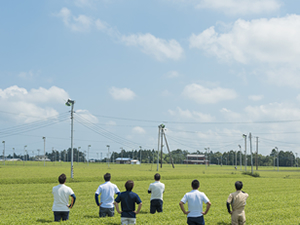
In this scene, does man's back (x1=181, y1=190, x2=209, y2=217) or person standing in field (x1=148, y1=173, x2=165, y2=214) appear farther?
person standing in field (x1=148, y1=173, x2=165, y2=214)

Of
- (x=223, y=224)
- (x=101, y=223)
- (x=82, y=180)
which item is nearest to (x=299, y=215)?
(x=223, y=224)

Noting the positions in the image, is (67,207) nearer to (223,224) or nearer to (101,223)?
(101,223)

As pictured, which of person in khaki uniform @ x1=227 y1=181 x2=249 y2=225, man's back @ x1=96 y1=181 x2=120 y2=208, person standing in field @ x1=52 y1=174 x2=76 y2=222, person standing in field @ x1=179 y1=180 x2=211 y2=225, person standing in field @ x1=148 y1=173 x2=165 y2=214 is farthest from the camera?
person standing in field @ x1=148 y1=173 x2=165 y2=214

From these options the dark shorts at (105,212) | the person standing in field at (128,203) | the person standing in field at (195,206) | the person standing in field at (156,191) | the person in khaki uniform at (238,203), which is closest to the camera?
the person standing in field at (195,206)

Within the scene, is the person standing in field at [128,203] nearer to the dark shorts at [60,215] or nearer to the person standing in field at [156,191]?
the dark shorts at [60,215]

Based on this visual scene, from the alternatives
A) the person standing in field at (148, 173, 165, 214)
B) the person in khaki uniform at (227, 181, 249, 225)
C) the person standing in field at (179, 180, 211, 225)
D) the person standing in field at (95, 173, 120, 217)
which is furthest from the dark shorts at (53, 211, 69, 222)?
the person in khaki uniform at (227, 181, 249, 225)

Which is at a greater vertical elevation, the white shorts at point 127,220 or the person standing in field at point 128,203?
the person standing in field at point 128,203

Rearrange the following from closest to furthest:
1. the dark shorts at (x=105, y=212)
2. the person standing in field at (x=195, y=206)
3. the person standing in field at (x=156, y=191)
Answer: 1. the person standing in field at (x=195, y=206)
2. the dark shorts at (x=105, y=212)
3. the person standing in field at (x=156, y=191)

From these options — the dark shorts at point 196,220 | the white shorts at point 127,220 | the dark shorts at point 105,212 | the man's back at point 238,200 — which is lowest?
the dark shorts at point 105,212

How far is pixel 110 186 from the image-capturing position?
11438mm

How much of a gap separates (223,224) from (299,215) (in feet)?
15.8

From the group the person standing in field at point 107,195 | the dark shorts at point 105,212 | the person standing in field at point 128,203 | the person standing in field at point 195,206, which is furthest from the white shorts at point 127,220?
the dark shorts at point 105,212

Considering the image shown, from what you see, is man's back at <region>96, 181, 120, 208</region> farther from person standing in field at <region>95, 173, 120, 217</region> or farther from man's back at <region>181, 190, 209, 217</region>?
man's back at <region>181, 190, 209, 217</region>

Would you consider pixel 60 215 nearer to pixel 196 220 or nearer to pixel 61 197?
pixel 61 197
